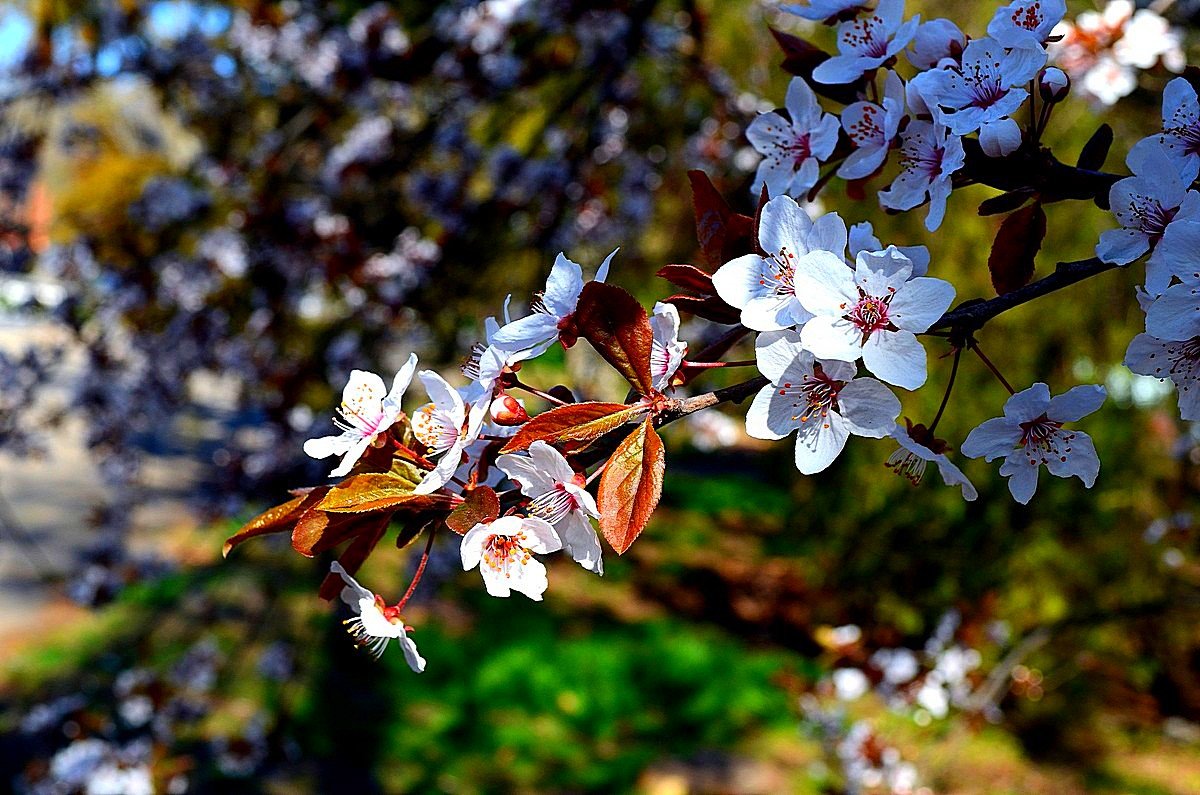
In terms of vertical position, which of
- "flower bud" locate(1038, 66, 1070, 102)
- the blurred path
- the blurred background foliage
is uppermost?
"flower bud" locate(1038, 66, 1070, 102)

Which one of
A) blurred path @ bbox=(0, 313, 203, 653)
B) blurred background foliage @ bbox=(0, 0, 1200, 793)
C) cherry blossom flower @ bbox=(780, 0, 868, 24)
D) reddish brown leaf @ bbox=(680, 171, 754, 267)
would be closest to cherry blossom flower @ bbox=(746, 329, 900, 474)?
reddish brown leaf @ bbox=(680, 171, 754, 267)

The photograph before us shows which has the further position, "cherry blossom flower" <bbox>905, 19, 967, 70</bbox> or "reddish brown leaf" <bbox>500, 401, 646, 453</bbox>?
"cherry blossom flower" <bbox>905, 19, 967, 70</bbox>

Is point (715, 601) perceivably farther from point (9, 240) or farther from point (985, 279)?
point (9, 240)

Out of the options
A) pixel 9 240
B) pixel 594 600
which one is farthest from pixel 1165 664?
pixel 9 240

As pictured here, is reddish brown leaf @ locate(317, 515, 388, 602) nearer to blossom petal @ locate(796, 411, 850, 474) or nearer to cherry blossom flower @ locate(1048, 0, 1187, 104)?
blossom petal @ locate(796, 411, 850, 474)

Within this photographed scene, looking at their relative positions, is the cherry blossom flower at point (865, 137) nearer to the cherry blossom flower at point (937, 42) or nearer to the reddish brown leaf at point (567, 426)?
the cherry blossom flower at point (937, 42)
